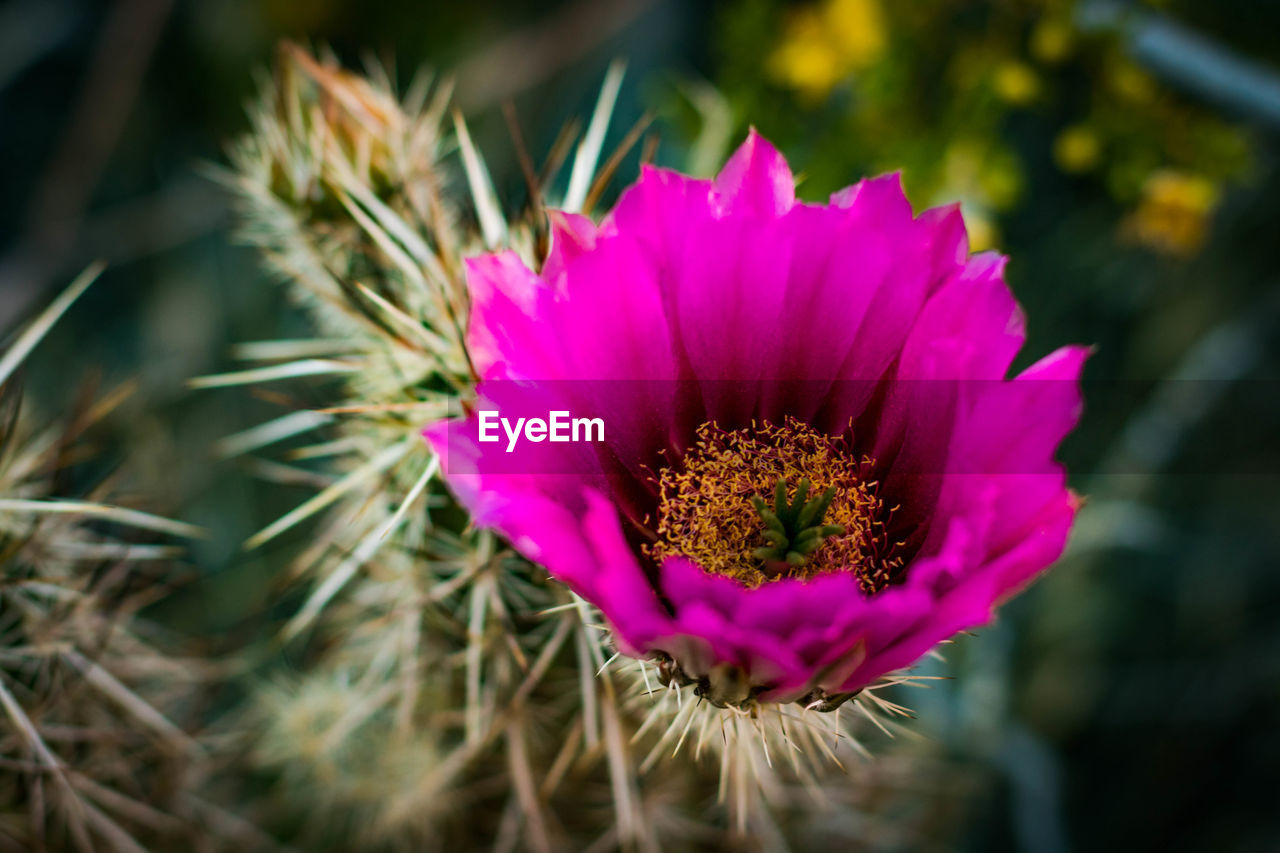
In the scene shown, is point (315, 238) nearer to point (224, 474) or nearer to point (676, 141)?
point (676, 141)

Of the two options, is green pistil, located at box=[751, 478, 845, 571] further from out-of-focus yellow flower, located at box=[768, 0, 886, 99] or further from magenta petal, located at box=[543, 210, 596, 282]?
out-of-focus yellow flower, located at box=[768, 0, 886, 99]

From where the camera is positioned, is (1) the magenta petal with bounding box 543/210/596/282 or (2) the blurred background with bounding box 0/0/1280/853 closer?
(1) the magenta petal with bounding box 543/210/596/282

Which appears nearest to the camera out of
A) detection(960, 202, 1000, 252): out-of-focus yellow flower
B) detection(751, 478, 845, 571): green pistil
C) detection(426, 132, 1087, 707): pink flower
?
detection(426, 132, 1087, 707): pink flower

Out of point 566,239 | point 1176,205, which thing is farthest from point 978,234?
point 566,239

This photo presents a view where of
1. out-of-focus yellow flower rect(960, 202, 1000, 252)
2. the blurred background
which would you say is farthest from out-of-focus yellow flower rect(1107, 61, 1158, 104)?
out-of-focus yellow flower rect(960, 202, 1000, 252)

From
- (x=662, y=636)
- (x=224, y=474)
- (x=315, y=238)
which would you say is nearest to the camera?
(x=662, y=636)

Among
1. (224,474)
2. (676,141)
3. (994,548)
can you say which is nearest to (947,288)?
(994,548)

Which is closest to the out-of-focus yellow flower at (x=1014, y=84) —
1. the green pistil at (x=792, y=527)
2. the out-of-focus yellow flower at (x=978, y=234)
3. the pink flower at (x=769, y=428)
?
the out-of-focus yellow flower at (x=978, y=234)

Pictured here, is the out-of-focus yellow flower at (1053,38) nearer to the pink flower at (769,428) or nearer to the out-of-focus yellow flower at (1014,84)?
the out-of-focus yellow flower at (1014,84)
